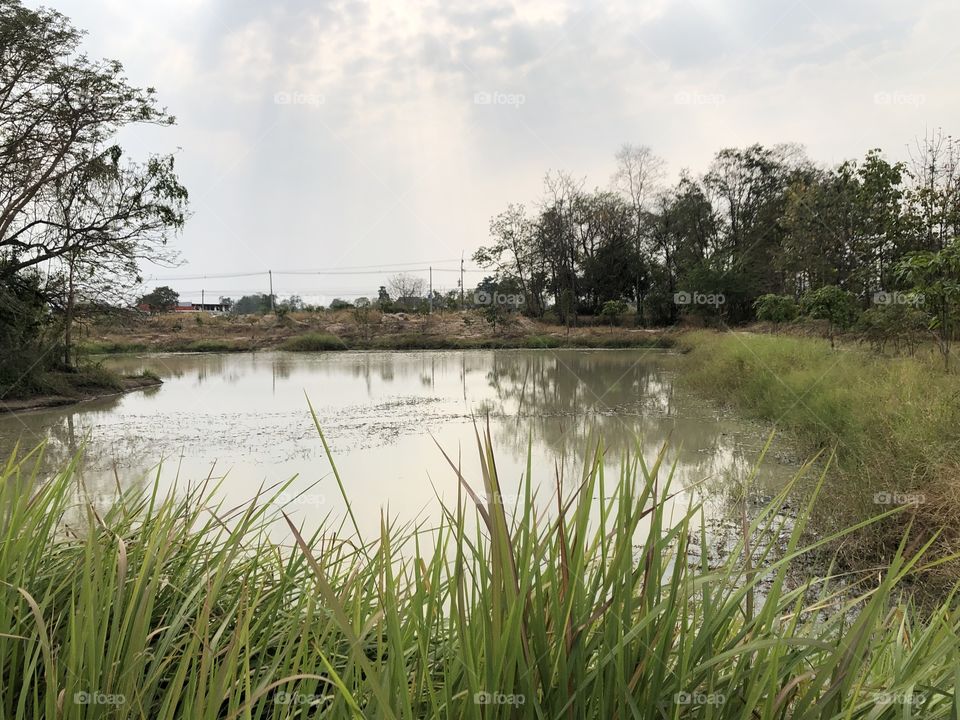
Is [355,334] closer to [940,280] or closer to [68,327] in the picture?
[68,327]

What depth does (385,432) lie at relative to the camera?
8289 millimetres

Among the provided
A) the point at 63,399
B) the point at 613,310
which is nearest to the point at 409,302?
the point at 613,310

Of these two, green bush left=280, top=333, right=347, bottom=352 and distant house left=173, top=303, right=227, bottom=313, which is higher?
distant house left=173, top=303, right=227, bottom=313

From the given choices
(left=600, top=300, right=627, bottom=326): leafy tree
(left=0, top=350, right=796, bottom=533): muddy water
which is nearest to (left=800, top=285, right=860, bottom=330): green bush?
(left=0, top=350, right=796, bottom=533): muddy water

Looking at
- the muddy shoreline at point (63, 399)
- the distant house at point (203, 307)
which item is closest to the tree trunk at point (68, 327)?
the muddy shoreline at point (63, 399)

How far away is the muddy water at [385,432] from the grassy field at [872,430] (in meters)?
0.58

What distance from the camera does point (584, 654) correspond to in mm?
946

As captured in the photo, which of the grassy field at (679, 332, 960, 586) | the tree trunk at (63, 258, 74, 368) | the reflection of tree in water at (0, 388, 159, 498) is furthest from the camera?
the tree trunk at (63, 258, 74, 368)

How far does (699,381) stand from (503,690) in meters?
11.4

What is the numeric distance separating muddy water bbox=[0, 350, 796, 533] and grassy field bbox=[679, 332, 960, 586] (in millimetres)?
580

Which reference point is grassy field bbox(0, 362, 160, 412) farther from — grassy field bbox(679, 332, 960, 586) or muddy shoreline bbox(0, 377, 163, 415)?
grassy field bbox(679, 332, 960, 586)

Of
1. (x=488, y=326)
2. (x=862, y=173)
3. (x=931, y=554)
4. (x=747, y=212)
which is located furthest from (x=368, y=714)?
(x=747, y=212)

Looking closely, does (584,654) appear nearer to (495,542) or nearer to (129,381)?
(495,542)

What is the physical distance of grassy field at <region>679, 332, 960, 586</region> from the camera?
10.9ft
